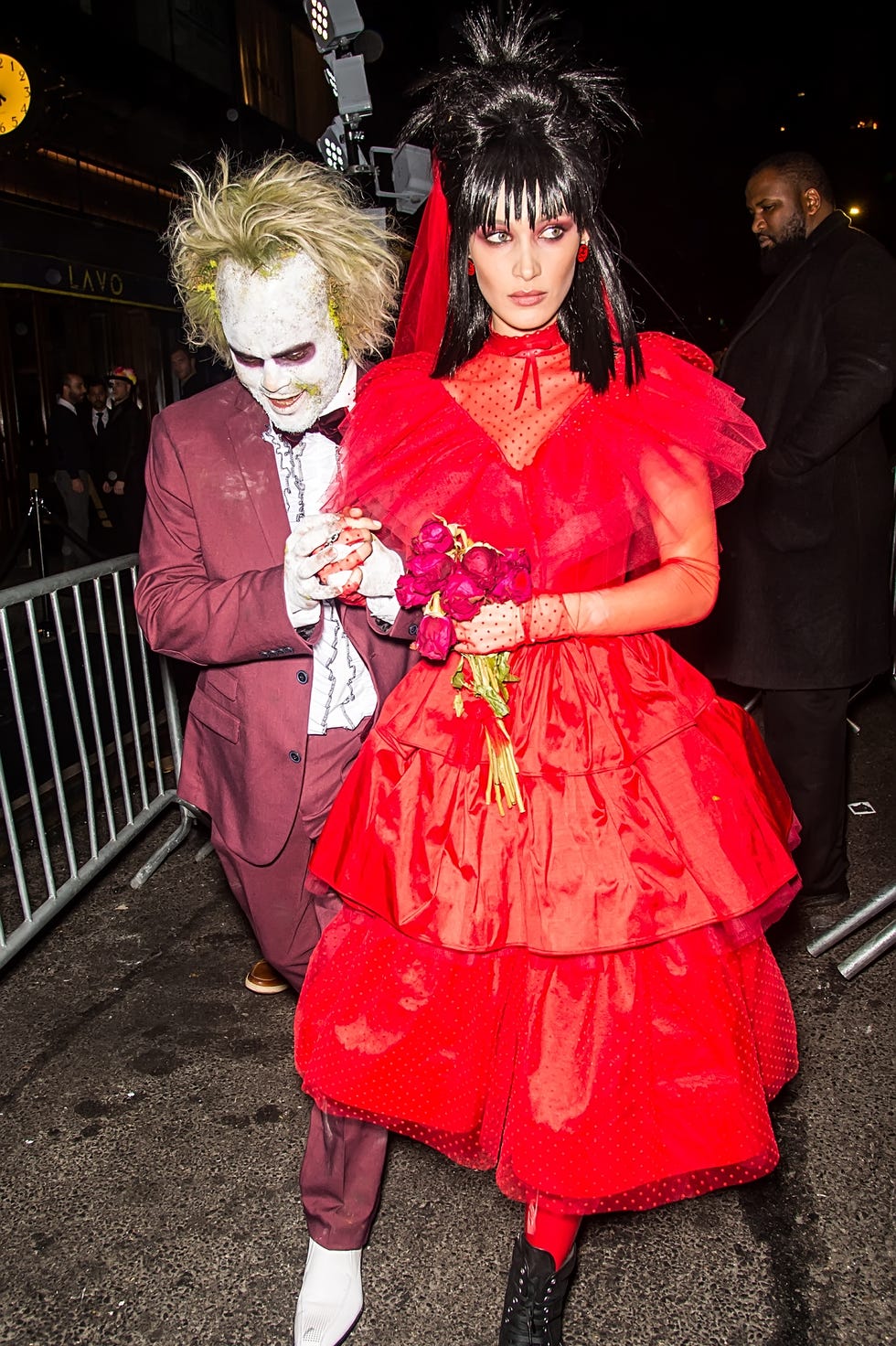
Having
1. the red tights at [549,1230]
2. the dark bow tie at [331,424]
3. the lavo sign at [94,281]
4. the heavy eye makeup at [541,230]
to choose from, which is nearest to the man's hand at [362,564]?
the dark bow tie at [331,424]

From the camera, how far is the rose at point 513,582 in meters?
1.77

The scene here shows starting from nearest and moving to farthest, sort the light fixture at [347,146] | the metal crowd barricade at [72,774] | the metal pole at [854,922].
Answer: the metal pole at [854,922] < the metal crowd barricade at [72,774] < the light fixture at [347,146]

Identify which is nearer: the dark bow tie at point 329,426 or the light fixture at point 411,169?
the dark bow tie at point 329,426

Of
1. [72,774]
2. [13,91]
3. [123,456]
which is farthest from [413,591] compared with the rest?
[123,456]

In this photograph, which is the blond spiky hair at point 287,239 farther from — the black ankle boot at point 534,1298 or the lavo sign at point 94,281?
the lavo sign at point 94,281

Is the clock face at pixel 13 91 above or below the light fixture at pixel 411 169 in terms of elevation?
above

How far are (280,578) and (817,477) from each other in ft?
7.52

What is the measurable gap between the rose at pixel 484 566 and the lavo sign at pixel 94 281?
36.9ft

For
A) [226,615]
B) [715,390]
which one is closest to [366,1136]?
[226,615]

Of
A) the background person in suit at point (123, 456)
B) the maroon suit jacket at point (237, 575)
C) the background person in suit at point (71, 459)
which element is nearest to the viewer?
the maroon suit jacket at point (237, 575)

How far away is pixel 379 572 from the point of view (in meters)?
2.03

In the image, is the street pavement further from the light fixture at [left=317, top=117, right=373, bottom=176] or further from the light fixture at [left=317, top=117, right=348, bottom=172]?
the light fixture at [left=317, top=117, right=348, bottom=172]

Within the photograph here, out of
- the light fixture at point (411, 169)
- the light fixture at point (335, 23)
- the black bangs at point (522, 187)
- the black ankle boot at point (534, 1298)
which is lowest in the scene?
the black ankle boot at point (534, 1298)

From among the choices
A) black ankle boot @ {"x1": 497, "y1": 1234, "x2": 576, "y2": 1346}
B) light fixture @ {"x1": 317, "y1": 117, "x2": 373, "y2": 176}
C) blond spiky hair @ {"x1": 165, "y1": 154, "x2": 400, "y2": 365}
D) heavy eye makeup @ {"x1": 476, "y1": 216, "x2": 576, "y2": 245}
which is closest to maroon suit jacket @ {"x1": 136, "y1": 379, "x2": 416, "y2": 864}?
blond spiky hair @ {"x1": 165, "y1": 154, "x2": 400, "y2": 365}
